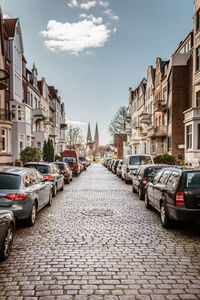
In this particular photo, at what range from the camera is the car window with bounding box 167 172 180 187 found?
266 inches

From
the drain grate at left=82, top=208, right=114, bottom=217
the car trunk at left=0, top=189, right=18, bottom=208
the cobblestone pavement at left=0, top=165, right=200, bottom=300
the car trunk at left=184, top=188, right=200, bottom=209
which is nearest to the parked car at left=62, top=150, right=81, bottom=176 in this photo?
the drain grate at left=82, top=208, right=114, bottom=217

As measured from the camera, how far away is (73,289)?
12.2 ft

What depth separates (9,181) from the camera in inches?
270

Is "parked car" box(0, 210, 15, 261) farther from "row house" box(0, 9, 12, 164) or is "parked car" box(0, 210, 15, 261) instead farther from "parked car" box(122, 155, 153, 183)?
"row house" box(0, 9, 12, 164)

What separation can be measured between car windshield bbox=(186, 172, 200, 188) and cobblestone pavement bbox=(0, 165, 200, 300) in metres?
1.14

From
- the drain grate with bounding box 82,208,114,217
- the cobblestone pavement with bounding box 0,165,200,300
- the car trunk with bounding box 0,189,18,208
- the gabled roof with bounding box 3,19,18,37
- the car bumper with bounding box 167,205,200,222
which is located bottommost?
the drain grate with bounding box 82,208,114,217

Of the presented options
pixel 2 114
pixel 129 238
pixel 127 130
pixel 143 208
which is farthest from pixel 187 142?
pixel 127 130

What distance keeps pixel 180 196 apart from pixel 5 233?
3.87m

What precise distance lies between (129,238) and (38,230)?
7.44ft

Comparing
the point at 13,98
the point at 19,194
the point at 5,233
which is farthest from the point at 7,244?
the point at 13,98

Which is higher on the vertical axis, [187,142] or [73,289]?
[187,142]

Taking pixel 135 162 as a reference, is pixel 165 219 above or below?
below

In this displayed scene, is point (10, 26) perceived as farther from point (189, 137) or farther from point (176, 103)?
point (189, 137)

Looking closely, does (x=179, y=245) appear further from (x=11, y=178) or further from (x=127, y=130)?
(x=127, y=130)
